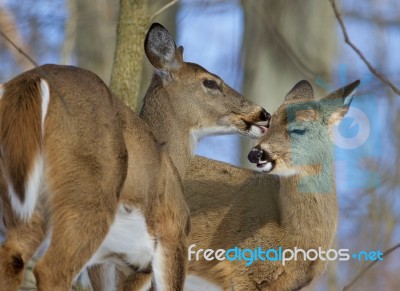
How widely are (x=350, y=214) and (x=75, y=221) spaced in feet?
23.6

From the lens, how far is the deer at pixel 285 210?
24.0 ft

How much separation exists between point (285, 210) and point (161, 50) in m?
1.39

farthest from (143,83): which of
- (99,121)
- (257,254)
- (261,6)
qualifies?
(99,121)

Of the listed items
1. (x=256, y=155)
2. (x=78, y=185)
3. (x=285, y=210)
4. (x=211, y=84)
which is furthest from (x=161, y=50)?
(x=78, y=185)

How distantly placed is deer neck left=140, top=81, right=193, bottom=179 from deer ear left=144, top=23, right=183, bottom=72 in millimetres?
176

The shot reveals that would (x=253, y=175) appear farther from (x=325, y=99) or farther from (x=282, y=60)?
(x=282, y=60)

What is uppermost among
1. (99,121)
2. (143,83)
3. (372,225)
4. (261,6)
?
(99,121)

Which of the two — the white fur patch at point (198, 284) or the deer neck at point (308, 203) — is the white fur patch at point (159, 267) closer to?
the white fur patch at point (198, 284)

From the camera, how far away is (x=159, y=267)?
20.2 ft

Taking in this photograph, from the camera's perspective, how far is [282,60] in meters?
13.0

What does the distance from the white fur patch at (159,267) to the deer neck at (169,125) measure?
0.97m

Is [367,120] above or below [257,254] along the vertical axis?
above

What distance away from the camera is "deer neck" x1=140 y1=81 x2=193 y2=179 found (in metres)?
7.02

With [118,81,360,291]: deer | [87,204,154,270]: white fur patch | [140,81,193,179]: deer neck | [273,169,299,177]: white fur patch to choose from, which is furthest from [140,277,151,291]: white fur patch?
[273,169,299,177]: white fur patch
